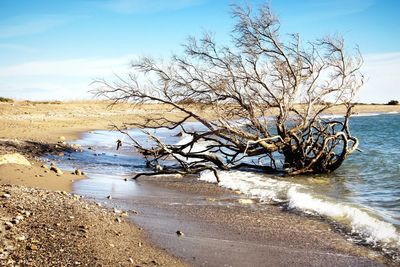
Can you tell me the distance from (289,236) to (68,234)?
3426 mm

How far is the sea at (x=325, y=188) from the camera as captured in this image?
Answer: 24.9ft

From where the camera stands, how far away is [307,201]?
952cm

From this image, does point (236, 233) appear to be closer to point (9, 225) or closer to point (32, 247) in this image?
point (32, 247)

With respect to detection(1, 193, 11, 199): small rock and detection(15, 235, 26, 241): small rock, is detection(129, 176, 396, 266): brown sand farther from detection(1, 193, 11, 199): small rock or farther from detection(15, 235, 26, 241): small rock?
detection(1, 193, 11, 199): small rock

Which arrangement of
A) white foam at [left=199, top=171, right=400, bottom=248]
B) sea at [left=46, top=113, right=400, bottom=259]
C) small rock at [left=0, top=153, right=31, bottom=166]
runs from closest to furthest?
white foam at [left=199, top=171, right=400, bottom=248]
sea at [left=46, top=113, right=400, bottom=259]
small rock at [left=0, top=153, right=31, bottom=166]

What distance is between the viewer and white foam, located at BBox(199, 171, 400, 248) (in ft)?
23.4

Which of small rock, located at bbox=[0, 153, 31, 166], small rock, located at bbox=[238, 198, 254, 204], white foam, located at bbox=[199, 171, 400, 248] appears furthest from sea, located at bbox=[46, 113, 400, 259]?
small rock, located at bbox=[0, 153, 31, 166]

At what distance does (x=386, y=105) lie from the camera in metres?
104

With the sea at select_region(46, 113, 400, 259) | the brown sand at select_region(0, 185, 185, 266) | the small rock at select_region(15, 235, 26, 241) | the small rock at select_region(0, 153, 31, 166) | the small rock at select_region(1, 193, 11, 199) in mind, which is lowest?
the sea at select_region(46, 113, 400, 259)

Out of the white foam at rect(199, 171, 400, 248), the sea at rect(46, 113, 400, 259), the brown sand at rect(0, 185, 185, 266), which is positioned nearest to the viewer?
the brown sand at rect(0, 185, 185, 266)

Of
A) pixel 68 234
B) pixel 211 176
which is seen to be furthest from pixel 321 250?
pixel 211 176

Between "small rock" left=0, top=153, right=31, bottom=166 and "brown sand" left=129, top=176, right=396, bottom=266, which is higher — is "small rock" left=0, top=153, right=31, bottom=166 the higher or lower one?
the higher one

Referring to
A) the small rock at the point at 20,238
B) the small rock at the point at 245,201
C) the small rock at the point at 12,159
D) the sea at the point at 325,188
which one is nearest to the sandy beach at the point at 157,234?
the small rock at the point at 20,238

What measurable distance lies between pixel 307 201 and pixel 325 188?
2771 mm
